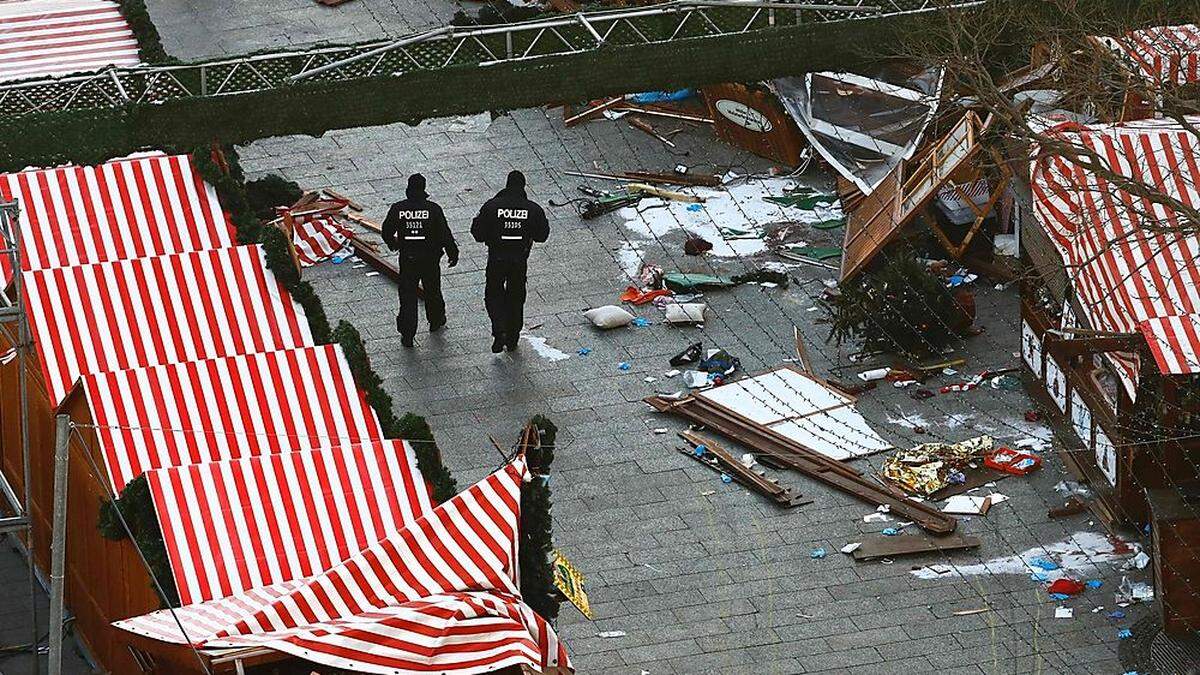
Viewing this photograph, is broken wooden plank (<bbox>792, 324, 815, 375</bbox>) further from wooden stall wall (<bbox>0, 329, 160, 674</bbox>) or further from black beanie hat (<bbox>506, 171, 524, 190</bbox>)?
wooden stall wall (<bbox>0, 329, 160, 674</bbox>)

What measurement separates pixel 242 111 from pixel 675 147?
5.32 metres

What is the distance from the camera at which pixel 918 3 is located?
66.8 feet

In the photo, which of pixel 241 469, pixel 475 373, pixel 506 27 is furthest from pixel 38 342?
pixel 506 27

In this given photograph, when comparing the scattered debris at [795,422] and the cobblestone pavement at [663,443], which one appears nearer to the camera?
the cobblestone pavement at [663,443]

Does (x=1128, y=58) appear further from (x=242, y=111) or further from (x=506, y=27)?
(x=242, y=111)

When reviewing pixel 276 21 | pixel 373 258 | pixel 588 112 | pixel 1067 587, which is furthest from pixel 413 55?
pixel 276 21

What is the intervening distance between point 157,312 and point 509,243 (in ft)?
11.0

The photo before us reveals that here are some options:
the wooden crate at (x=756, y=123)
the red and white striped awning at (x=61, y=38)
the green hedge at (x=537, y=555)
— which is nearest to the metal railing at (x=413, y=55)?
the red and white striped awning at (x=61, y=38)

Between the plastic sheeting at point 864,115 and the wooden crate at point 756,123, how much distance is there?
0.61 ft

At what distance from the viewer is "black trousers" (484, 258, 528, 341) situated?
18.7 meters

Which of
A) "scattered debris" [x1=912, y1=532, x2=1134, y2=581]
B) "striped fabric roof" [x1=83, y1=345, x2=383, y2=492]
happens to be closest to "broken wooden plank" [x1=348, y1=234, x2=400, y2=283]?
"striped fabric roof" [x1=83, y1=345, x2=383, y2=492]

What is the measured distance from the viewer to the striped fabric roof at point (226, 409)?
14.8m

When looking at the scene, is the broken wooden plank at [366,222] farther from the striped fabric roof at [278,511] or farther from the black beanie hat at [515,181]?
the striped fabric roof at [278,511]

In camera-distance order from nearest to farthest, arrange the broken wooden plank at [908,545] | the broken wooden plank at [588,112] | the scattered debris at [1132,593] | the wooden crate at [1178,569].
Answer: the wooden crate at [1178,569], the scattered debris at [1132,593], the broken wooden plank at [908,545], the broken wooden plank at [588,112]
